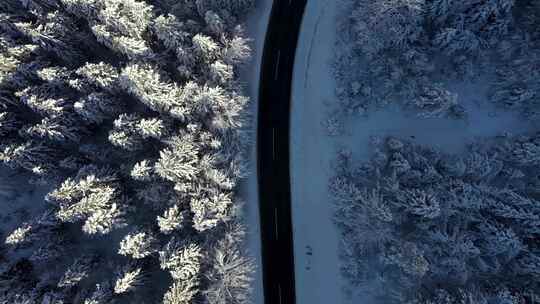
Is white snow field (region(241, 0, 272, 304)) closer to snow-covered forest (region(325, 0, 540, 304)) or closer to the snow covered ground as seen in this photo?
the snow covered ground

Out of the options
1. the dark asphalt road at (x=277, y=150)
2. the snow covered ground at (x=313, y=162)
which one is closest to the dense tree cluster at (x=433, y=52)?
the snow covered ground at (x=313, y=162)

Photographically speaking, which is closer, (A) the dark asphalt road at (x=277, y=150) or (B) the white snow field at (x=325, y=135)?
(B) the white snow field at (x=325, y=135)

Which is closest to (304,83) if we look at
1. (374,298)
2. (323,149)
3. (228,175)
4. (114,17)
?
(323,149)

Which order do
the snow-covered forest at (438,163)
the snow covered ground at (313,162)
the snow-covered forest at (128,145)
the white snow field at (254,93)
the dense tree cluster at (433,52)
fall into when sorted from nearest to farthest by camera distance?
the snow-covered forest at (438,163) → the snow-covered forest at (128,145) → the dense tree cluster at (433,52) → the snow covered ground at (313,162) → the white snow field at (254,93)

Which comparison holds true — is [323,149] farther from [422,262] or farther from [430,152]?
[422,262]

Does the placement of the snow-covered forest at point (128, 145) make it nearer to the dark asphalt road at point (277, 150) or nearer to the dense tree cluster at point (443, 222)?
the dark asphalt road at point (277, 150)
